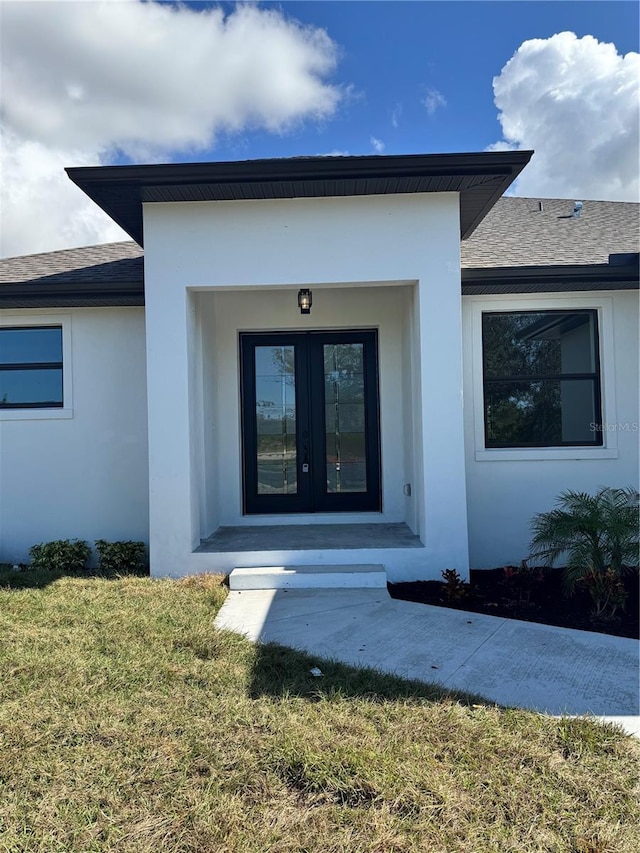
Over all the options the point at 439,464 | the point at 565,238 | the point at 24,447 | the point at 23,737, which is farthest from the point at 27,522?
the point at 565,238

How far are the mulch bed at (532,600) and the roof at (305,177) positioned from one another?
4287mm

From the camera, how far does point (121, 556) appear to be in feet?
22.3

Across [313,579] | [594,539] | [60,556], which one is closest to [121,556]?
[60,556]

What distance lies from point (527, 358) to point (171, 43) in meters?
6.43

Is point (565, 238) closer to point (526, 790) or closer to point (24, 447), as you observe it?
point (526, 790)

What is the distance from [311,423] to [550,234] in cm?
495

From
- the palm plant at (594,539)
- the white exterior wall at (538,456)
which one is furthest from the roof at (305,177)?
the palm plant at (594,539)

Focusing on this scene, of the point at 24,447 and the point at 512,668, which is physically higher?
the point at 24,447

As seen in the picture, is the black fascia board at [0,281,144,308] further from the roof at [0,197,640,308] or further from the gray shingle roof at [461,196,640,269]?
the gray shingle roof at [461,196,640,269]

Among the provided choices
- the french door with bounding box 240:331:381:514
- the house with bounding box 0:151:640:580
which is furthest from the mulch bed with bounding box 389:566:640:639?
the french door with bounding box 240:331:381:514

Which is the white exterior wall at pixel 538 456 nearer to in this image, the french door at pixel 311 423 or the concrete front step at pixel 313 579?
the french door at pixel 311 423

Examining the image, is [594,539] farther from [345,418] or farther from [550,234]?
[550,234]

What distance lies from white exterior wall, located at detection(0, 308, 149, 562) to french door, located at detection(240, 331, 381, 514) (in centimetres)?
154

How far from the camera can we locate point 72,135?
985 centimetres
